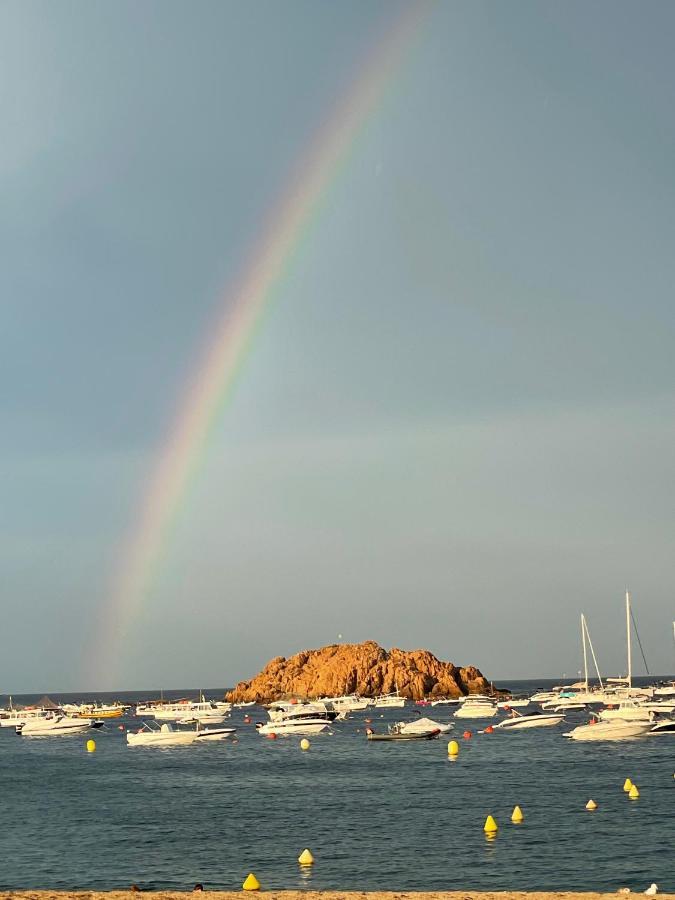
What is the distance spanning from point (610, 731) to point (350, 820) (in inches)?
2462

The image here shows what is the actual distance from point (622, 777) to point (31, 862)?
4642 cm

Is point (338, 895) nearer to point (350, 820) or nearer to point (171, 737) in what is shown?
point (350, 820)

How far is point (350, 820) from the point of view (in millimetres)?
54594

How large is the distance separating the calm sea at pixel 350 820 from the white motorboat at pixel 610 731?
5.90ft

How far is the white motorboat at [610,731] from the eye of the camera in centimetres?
10800

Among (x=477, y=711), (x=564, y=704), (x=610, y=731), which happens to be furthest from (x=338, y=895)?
(x=564, y=704)

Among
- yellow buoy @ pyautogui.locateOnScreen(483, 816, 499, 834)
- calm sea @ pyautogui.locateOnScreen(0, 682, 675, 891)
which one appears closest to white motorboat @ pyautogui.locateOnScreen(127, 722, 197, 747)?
calm sea @ pyautogui.locateOnScreen(0, 682, 675, 891)

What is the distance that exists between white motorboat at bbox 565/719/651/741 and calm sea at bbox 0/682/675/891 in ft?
5.90

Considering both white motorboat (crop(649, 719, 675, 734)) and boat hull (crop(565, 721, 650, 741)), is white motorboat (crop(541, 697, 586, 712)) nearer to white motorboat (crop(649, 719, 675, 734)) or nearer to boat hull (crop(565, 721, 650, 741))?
white motorboat (crop(649, 719, 675, 734))

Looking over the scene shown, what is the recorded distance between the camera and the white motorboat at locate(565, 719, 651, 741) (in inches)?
4252

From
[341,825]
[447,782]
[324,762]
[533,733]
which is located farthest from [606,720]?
[341,825]

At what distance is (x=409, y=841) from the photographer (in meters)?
46.2

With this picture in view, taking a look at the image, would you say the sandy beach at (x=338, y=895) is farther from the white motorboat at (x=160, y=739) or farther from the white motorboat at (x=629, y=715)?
the white motorboat at (x=160, y=739)

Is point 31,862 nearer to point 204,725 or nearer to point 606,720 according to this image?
point 606,720
